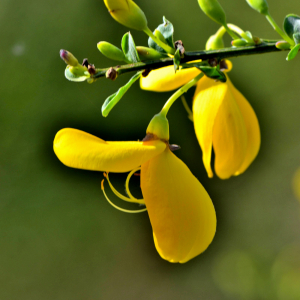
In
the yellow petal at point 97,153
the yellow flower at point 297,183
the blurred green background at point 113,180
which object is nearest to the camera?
the yellow petal at point 97,153

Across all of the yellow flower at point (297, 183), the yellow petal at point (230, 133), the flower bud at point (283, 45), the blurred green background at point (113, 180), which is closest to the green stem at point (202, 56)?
the flower bud at point (283, 45)

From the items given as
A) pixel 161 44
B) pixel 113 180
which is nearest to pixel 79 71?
pixel 161 44

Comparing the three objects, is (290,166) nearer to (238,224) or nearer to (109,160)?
(238,224)

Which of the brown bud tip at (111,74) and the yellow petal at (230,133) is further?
the yellow petal at (230,133)

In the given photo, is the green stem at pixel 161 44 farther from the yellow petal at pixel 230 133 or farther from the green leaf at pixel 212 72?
the yellow petal at pixel 230 133

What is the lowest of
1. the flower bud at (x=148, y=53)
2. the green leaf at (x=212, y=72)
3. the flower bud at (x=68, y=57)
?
the green leaf at (x=212, y=72)

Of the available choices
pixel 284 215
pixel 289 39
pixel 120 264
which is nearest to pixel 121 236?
pixel 120 264

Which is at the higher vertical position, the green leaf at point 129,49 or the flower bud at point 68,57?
the flower bud at point 68,57
